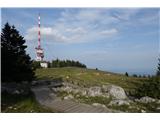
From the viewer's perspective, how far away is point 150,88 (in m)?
10.0

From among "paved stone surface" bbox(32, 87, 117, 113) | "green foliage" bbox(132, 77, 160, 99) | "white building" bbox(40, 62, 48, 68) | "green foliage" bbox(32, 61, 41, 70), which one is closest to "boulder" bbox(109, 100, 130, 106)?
"paved stone surface" bbox(32, 87, 117, 113)

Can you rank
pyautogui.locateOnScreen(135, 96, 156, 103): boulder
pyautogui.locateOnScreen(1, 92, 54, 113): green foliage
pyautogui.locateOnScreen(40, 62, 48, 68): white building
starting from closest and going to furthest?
pyautogui.locateOnScreen(1, 92, 54, 113): green foliage < pyautogui.locateOnScreen(135, 96, 156, 103): boulder < pyautogui.locateOnScreen(40, 62, 48, 68): white building

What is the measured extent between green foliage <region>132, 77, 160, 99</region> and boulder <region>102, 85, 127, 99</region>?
528 millimetres

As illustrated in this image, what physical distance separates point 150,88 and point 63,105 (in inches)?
113

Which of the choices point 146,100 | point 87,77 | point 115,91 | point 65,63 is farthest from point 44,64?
point 146,100

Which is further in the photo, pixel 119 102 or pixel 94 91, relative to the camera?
pixel 94 91

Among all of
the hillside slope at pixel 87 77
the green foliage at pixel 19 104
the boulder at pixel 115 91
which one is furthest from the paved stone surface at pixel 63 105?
the boulder at pixel 115 91

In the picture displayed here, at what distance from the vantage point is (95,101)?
933cm

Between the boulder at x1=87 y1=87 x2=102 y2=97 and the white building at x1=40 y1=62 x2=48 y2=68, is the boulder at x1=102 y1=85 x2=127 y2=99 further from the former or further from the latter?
the white building at x1=40 y1=62 x2=48 y2=68

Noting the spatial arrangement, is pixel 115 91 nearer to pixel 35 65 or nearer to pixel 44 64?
pixel 44 64

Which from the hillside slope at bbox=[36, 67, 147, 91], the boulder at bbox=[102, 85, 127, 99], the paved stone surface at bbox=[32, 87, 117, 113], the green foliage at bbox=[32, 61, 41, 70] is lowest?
the paved stone surface at bbox=[32, 87, 117, 113]

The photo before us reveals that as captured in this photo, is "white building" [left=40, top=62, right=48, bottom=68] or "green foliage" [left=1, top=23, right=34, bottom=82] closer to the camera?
"green foliage" [left=1, top=23, right=34, bottom=82]

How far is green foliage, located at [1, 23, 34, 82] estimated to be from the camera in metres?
10.3

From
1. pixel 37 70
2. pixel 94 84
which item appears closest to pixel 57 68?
pixel 37 70
